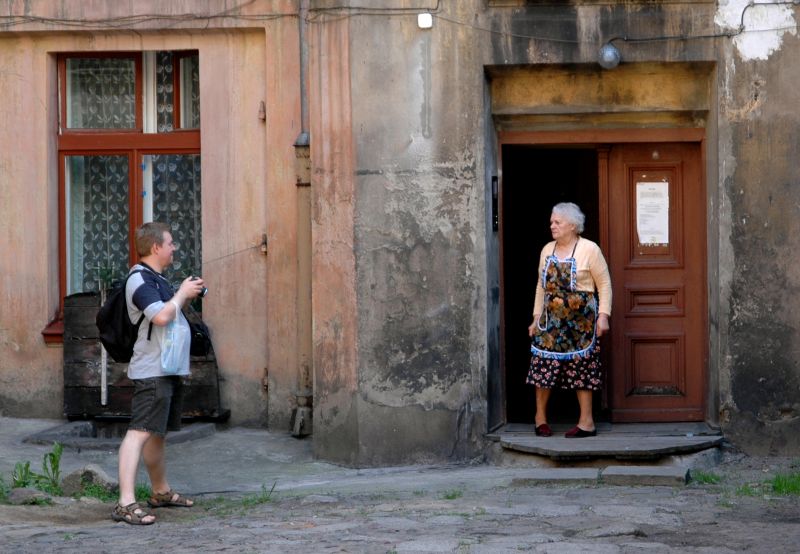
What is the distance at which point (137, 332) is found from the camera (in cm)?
840

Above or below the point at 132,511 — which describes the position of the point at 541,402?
above

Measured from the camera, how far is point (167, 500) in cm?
860

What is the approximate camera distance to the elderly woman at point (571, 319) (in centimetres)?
1024

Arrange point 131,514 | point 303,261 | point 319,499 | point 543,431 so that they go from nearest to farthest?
1. point 131,514
2. point 319,499
3. point 543,431
4. point 303,261

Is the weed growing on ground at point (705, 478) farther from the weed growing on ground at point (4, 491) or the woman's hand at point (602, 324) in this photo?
the weed growing on ground at point (4, 491)

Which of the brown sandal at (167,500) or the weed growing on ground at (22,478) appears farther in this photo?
the weed growing on ground at (22,478)

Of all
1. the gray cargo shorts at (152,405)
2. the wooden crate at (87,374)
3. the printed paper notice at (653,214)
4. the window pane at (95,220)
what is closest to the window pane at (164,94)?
the window pane at (95,220)

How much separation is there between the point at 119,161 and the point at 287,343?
2168 millimetres

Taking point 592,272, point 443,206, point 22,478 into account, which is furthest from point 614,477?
point 22,478

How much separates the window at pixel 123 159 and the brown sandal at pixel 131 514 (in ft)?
12.2

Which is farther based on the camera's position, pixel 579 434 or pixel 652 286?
pixel 652 286

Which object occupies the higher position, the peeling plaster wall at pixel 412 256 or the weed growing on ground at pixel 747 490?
the peeling plaster wall at pixel 412 256

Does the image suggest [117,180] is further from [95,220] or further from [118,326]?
[118,326]

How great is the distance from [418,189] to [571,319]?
4.84 feet
